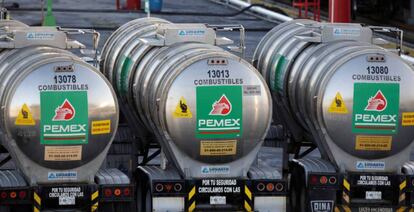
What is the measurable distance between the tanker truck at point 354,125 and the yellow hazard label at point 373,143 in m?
0.01

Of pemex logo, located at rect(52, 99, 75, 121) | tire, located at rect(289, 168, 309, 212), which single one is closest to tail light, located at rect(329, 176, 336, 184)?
tire, located at rect(289, 168, 309, 212)

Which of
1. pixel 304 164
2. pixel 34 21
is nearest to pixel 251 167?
pixel 304 164

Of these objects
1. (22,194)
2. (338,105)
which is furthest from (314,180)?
(22,194)

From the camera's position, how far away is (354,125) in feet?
69.9

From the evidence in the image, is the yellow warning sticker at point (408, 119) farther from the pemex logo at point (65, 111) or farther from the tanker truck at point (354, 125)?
the pemex logo at point (65, 111)

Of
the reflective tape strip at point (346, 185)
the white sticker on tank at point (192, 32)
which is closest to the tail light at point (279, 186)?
the reflective tape strip at point (346, 185)

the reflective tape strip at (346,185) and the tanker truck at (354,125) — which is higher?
the tanker truck at (354,125)

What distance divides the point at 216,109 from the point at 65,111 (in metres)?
2.25

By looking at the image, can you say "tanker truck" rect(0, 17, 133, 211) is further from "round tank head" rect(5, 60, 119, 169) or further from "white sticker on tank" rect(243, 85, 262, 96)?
"white sticker on tank" rect(243, 85, 262, 96)

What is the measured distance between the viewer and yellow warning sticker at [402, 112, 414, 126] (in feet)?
70.3

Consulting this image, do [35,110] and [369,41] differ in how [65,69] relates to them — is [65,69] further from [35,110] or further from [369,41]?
[369,41]

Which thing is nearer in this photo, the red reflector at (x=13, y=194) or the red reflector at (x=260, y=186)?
the red reflector at (x=13, y=194)

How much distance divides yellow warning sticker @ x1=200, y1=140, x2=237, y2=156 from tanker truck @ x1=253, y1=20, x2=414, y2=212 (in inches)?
Result: 63.2

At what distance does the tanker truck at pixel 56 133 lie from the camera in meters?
20.1
